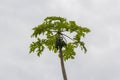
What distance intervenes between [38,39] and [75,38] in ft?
11.4

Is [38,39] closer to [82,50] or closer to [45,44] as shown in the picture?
[45,44]

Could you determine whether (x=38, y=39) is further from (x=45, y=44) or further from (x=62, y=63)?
(x=62, y=63)

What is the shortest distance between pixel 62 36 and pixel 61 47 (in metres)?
1.03

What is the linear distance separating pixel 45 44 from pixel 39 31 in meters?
1.64

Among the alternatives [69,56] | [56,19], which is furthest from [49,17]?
[69,56]

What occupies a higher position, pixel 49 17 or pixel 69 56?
pixel 49 17

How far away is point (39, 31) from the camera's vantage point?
4325 centimetres

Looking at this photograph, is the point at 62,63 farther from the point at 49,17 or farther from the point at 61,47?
the point at 49,17

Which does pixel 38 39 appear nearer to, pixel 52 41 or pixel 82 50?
pixel 52 41

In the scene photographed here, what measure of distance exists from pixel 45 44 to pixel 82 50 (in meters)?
3.61

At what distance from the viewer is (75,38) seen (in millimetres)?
44531

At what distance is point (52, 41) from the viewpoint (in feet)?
144

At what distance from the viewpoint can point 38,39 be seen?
44.2 m

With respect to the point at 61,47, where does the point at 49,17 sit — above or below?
above
